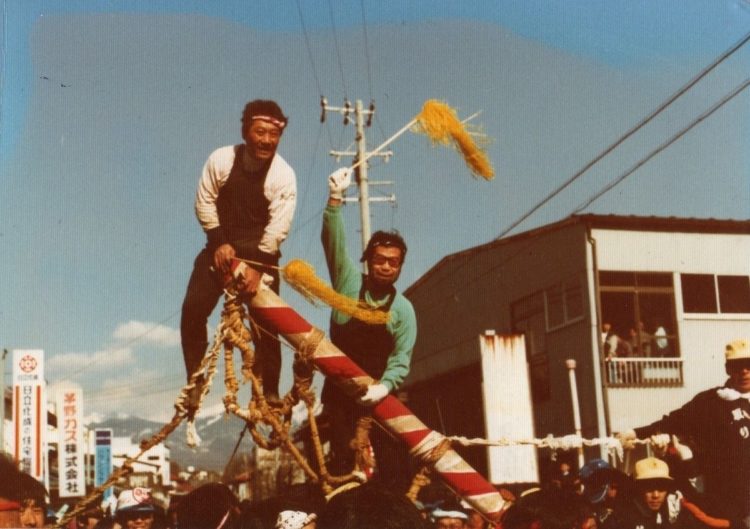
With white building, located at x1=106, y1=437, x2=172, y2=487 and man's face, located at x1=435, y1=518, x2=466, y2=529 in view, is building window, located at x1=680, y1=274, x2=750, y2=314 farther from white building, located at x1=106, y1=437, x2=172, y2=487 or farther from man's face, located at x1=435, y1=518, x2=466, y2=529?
white building, located at x1=106, y1=437, x2=172, y2=487

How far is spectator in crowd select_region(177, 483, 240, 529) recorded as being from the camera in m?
3.89

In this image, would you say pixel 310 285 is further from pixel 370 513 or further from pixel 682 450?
pixel 682 450

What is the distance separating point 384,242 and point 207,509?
1.76m

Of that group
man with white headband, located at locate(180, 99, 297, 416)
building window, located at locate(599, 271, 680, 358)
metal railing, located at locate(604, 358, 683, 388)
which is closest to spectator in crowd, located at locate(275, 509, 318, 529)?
man with white headband, located at locate(180, 99, 297, 416)

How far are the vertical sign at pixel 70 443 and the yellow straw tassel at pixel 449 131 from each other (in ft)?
7.71

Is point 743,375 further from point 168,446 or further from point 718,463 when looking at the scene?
point 168,446

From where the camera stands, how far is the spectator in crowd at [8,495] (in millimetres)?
2865

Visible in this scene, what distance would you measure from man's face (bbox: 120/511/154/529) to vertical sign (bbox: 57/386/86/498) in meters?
0.95

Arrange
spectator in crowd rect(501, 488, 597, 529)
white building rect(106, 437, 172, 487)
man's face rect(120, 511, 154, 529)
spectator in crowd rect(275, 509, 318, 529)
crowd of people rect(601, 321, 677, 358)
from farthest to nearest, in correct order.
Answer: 1. crowd of people rect(601, 321, 677, 358)
2. white building rect(106, 437, 172, 487)
3. man's face rect(120, 511, 154, 529)
4. spectator in crowd rect(275, 509, 318, 529)
5. spectator in crowd rect(501, 488, 597, 529)

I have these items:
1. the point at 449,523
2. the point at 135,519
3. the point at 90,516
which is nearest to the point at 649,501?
the point at 449,523

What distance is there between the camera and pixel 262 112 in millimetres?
4887

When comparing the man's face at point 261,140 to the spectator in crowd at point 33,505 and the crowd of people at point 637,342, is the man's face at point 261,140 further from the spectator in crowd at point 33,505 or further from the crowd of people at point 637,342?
the crowd of people at point 637,342

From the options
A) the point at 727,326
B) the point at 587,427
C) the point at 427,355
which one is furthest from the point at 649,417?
the point at 427,355

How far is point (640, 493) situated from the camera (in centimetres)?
498
